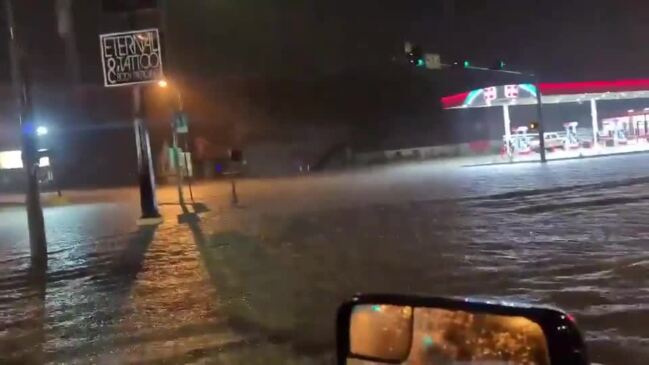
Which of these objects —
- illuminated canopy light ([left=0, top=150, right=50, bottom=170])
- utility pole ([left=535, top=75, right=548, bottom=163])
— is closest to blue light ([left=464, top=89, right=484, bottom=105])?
utility pole ([left=535, top=75, right=548, bottom=163])

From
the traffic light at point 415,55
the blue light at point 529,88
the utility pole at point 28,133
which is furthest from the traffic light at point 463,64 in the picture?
the utility pole at point 28,133

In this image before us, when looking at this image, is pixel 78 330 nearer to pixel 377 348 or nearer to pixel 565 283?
pixel 565 283

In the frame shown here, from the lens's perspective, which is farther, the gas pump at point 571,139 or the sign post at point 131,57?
the gas pump at point 571,139

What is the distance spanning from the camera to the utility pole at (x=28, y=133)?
1546 cm

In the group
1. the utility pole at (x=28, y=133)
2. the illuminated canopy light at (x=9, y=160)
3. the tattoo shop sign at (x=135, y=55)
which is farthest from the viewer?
the illuminated canopy light at (x=9, y=160)

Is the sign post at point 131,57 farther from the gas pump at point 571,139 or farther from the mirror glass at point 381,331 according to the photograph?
the gas pump at point 571,139

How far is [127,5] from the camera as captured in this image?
19703 mm

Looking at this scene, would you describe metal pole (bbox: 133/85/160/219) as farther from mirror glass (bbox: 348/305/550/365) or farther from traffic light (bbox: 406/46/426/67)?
mirror glass (bbox: 348/305/550/365)

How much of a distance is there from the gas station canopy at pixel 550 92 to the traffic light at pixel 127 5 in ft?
94.6

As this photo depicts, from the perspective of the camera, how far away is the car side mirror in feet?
7.51

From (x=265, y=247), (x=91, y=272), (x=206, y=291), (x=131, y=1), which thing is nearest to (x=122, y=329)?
(x=206, y=291)

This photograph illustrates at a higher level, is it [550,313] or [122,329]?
[550,313]

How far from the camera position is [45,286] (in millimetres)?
12297

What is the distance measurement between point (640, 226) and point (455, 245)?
3.54 meters
